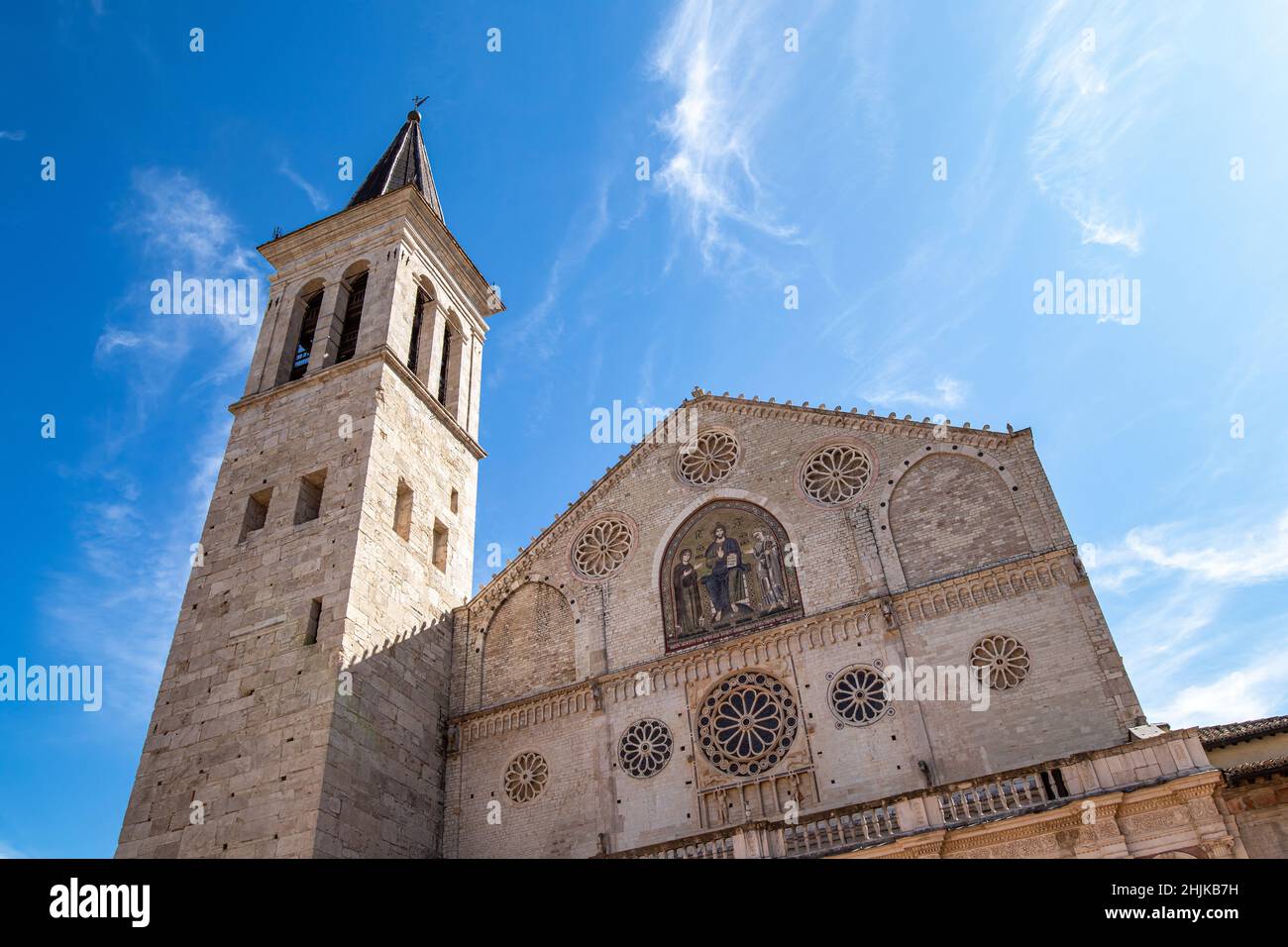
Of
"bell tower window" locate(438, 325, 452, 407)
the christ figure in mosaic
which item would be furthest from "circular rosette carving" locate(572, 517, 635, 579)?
"bell tower window" locate(438, 325, 452, 407)

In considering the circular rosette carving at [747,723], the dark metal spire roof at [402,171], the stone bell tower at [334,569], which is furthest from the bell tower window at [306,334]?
the circular rosette carving at [747,723]

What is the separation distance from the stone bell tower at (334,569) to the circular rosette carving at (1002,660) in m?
10.6

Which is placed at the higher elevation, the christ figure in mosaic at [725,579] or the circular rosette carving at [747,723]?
the christ figure in mosaic at [725,579]

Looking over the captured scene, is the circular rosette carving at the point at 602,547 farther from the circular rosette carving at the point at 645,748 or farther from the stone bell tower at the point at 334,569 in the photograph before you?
the circular rosette carving at the point at 645,748

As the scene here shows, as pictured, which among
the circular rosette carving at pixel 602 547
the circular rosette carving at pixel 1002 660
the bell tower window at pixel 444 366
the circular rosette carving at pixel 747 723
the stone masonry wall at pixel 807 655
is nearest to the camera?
the stone masonry wall at pixel 807 655

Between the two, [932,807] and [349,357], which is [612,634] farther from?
[349,357]

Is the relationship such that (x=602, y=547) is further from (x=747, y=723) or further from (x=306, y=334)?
(x=306, y=334)

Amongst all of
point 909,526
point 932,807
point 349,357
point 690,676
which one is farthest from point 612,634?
point 349,357

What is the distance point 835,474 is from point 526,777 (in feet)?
27.8

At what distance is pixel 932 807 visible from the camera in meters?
13.6

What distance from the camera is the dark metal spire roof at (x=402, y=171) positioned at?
87.2 ft

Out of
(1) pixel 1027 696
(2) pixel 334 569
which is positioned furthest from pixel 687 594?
(2) pixel 334 569

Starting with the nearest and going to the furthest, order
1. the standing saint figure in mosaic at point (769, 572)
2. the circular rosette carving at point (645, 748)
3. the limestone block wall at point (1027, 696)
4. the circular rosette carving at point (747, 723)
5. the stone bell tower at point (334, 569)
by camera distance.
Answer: the limestone block wall at point (1027, 696), the stone bell tower at point (334, 569), the circular rosette carving at point (747, 723), the circular rosette carving at point (645, 748), the standing saint figure in mosaic at point (769, 572)
